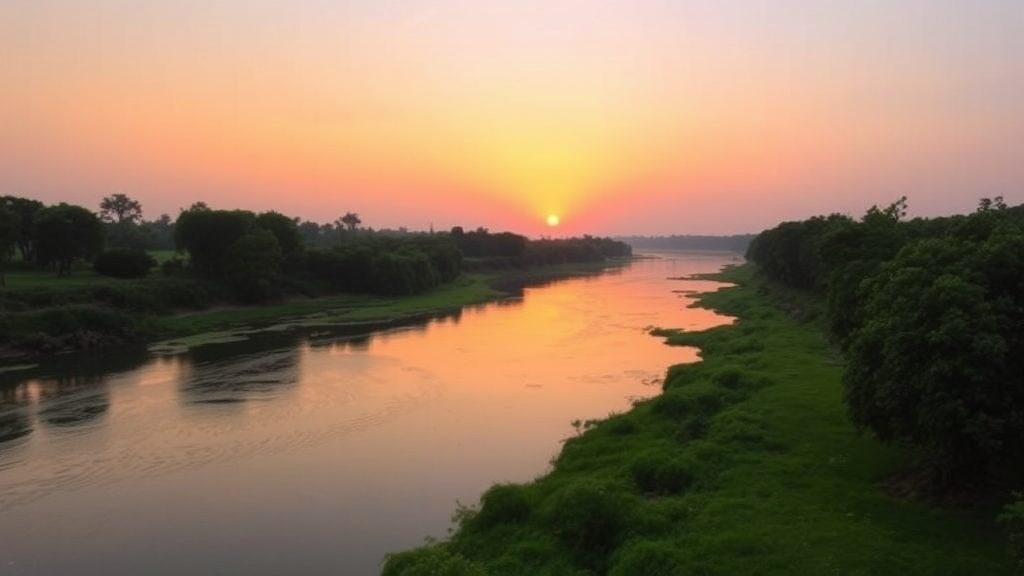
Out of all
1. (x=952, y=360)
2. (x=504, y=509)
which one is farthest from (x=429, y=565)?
(x=952, y=360)

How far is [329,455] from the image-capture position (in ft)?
83.6

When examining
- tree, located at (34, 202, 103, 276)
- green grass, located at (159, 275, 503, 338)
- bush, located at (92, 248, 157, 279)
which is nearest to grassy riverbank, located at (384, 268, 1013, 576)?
green grass, located at (159, 275, 503, 338)

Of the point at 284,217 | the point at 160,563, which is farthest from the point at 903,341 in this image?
the point at 284,217

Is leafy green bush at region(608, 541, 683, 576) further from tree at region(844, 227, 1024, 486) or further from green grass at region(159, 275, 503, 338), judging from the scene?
green grass at region(159, 275, 503, 338)

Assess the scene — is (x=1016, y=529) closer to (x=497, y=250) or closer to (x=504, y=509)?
(x=504, y=509)

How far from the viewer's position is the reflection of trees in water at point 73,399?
101 feet

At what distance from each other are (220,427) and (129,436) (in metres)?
3.22

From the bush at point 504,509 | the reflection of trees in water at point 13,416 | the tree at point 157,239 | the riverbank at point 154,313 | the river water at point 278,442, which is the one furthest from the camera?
the tree at point 157,239

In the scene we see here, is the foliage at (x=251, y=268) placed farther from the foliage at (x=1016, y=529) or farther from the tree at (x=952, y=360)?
the foliage at (x=1016, y=529)

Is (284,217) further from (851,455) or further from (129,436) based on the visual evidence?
(851,455)

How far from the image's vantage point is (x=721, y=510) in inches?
615

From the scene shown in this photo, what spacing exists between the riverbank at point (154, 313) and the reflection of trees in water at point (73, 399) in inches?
320

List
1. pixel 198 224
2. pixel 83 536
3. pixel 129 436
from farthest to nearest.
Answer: pixel 198 224 < pixel 129 436 < pixel 83 536

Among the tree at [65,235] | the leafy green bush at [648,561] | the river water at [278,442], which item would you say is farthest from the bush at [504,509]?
the tree at [65,235]
